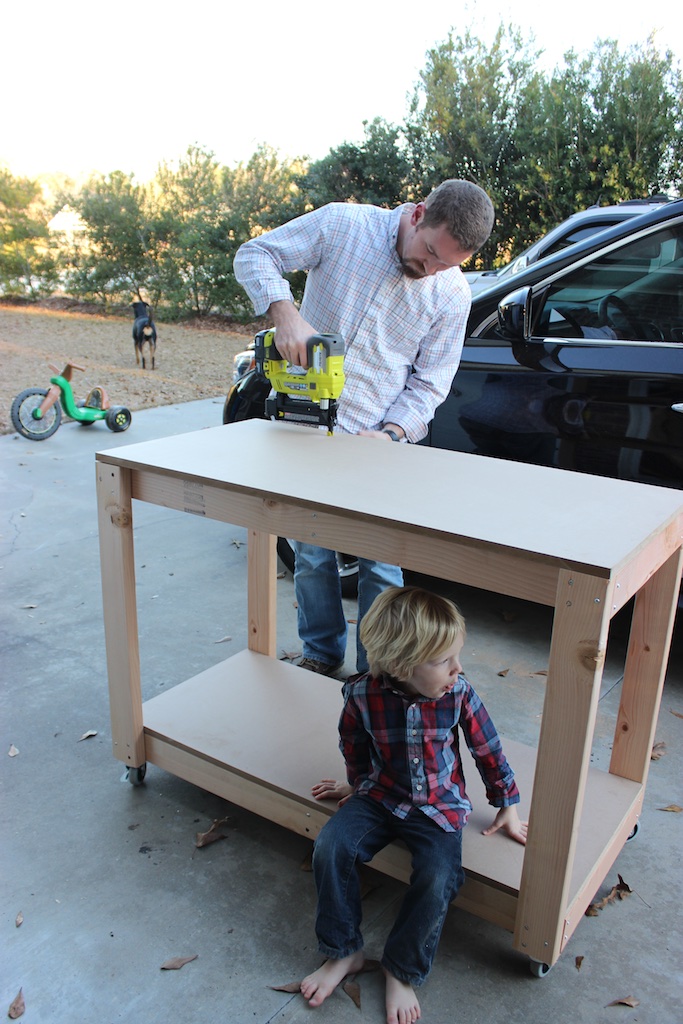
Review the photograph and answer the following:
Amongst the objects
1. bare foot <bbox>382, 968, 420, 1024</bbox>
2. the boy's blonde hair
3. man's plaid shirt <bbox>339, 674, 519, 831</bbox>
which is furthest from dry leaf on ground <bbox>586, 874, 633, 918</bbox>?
the boy's blonde hair

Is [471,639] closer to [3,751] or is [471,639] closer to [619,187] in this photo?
[3,751]

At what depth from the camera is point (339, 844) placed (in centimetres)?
179

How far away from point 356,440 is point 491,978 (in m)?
1.50

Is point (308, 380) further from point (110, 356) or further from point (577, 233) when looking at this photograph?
point (110, 356)

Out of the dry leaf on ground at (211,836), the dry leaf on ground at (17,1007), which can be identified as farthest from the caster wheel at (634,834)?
the dry leaf on ground at (17,1007)

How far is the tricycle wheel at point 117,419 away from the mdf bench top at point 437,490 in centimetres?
543

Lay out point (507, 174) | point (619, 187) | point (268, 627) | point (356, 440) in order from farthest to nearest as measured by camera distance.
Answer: point (507, 174) < point (619, 187) < point (268, 627) < point (356, 440)

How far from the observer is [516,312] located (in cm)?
319

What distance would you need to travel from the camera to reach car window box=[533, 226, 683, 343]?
3.09m

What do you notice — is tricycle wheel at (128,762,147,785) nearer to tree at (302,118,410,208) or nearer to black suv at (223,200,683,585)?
black suv at (223,200,683,585)

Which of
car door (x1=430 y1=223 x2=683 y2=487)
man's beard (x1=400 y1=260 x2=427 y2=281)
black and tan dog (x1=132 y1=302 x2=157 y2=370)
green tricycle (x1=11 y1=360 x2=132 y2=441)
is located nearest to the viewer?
man's beard (x1=400 y1=260 x2=427 y2=281)

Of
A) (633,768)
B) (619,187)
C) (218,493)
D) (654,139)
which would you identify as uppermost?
(654,139)

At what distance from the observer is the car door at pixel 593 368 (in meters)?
3.05

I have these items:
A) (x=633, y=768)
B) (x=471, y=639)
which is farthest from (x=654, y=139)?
(x=633, y=768)
